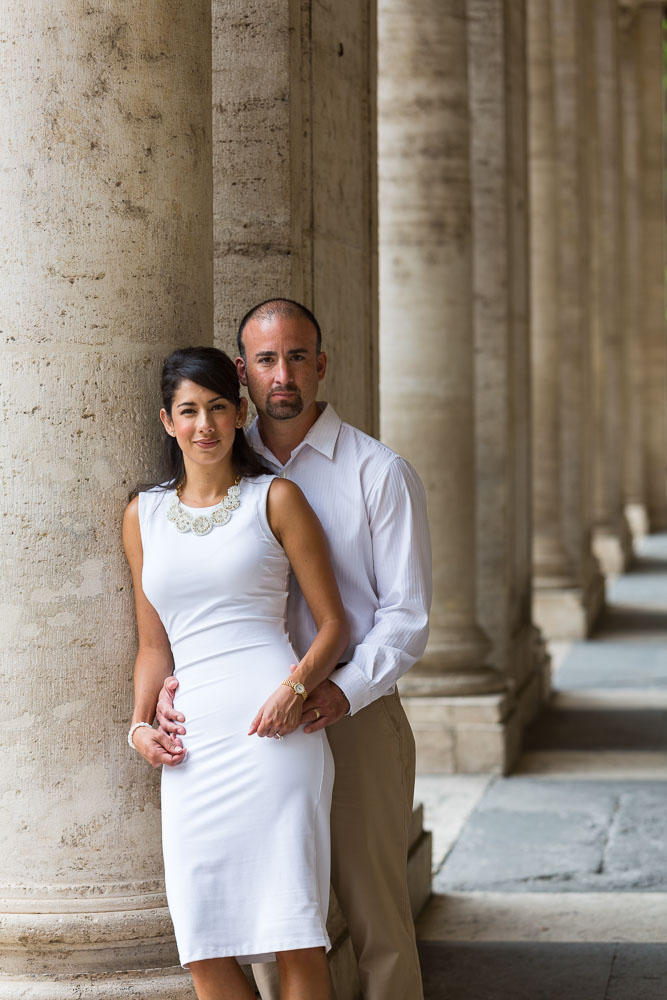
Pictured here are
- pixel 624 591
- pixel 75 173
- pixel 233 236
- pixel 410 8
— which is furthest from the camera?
pixel 624 591

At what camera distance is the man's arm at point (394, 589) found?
476 cm

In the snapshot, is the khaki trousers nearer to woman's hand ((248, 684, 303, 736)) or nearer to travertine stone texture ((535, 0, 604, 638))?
woman's hand ((248, 684, 303, 736))

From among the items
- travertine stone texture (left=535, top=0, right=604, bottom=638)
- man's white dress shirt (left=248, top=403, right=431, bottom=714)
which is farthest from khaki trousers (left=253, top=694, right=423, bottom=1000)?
travertine stone texture (left=535, top=0, right=604, bottom=638)

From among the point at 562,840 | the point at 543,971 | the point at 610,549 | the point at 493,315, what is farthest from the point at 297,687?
the point at 610,549

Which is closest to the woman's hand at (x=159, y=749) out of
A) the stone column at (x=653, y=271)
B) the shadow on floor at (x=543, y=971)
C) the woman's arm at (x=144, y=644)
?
the woman's arm at (x=144, y=644)

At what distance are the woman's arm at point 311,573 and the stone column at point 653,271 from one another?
3464cm

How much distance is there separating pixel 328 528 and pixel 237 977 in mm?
1447

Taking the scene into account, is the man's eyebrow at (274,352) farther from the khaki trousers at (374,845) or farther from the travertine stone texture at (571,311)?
the travertine stone texture at (571,311)

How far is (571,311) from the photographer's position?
20031 mm

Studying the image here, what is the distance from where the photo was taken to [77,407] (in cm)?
489

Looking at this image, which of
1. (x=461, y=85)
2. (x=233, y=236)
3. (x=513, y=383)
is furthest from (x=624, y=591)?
(x=233, y=236)

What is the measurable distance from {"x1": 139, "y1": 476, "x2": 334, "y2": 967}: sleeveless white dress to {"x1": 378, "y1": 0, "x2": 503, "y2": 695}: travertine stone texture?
6854 mm

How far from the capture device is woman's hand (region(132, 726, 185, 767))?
4496mm

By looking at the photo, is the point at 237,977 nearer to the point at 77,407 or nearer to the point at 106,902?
the point at 106,902
